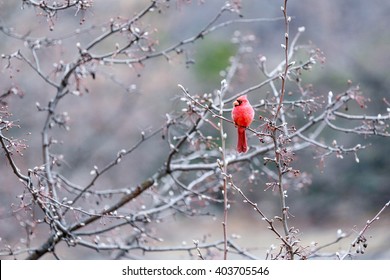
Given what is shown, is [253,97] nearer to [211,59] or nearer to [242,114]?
[211,59]

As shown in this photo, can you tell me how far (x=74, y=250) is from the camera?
4984 millimetres

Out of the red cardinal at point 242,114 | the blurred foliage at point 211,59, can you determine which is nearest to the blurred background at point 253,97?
the blurred foliage at point 211,59

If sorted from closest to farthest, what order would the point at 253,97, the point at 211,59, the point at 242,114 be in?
1. the point at 242,114
2. the point at 253,97
3. the point at 211,59

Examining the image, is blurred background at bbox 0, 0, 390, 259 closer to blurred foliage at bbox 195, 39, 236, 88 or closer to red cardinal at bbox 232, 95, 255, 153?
blurred foliage at bbox 195, 39, 236, 88

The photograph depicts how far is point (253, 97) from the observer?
5.49m

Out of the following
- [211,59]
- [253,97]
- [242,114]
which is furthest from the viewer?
[211,59]

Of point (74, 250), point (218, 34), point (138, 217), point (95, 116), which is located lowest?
point (138, 217)

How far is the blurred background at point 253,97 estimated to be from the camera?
525 cm

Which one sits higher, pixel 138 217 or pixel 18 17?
pixel 18 17

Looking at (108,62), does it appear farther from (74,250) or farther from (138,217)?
(74,250)

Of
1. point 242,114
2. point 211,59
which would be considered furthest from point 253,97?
point 242,114

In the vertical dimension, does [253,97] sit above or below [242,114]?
above

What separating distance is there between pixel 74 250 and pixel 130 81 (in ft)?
4.73

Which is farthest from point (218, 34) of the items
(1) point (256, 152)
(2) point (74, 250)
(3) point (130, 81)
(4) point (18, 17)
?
(1) point (256, 152)
